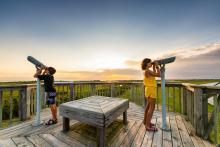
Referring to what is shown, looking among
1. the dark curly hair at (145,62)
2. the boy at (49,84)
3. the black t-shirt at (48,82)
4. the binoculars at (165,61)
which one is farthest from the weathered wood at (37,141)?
the binoculars at (165,61)

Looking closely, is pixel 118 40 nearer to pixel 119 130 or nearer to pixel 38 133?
pixel 119 130

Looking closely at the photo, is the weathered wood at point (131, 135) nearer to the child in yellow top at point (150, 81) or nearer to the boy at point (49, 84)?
the child in yellow top at point (150, 81)

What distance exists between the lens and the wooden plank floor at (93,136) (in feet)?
7.10

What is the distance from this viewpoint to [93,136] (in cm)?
249

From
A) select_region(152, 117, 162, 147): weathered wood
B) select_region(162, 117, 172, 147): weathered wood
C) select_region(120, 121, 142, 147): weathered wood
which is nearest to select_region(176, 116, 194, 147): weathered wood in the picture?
select_region(162, 117, 172, 147): weathered wood

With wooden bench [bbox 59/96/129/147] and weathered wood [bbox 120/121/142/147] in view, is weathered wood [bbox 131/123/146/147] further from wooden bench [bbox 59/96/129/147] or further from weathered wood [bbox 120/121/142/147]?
wooden bench [bbox 59/96/129/147]

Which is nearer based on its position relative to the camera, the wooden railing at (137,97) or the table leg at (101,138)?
the table leg at (101,138)

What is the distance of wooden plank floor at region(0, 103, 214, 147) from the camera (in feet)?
7.10

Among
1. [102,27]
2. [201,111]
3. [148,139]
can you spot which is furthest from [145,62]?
[102,27]

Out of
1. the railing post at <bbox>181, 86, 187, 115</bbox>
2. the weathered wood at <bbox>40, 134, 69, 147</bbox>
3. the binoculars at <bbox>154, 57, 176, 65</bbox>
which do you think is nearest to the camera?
the weathered wood at <bbox>40, 134, 69, 147</bbox>

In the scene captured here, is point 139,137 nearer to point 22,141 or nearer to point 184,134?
point 184,134

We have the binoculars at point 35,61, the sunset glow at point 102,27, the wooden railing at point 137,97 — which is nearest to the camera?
the wooden railing at point 137,97

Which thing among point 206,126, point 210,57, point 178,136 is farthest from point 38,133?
point 210,57

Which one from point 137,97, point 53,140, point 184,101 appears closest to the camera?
point 53,140
